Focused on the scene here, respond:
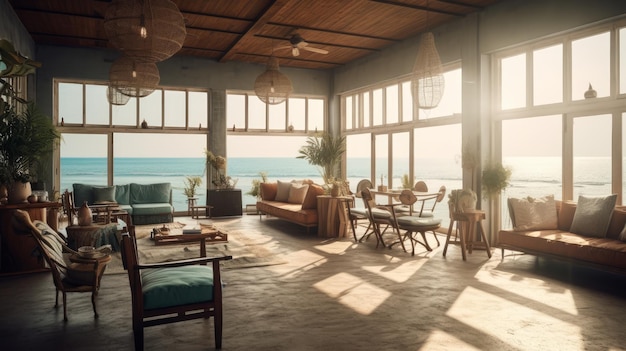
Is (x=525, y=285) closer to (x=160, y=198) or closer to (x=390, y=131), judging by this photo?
(x=390, y=131)

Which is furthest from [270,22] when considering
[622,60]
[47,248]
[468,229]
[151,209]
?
[47,248]

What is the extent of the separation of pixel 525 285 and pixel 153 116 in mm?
9975

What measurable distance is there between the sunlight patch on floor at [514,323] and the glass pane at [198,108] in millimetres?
9348

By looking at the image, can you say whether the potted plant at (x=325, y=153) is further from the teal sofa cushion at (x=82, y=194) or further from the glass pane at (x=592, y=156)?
the glass pane at (x=592, y=156)

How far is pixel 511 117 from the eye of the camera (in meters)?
7.58

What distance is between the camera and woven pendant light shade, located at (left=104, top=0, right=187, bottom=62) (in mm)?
4484

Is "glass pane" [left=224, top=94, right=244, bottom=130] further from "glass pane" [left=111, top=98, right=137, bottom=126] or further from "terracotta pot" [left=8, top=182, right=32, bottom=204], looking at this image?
"terracotta pot" [left=8, top=182, right=32, bottom=204]

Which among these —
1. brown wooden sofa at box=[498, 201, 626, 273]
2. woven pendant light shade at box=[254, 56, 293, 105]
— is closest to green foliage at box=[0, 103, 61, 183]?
woven pendant light shade at box=[254, 56, 293, 105]

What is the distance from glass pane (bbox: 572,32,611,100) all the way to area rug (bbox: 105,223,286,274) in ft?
16.6

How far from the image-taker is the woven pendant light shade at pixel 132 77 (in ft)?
24.1

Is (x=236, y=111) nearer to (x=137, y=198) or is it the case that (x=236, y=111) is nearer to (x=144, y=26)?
(x=137, y=198)

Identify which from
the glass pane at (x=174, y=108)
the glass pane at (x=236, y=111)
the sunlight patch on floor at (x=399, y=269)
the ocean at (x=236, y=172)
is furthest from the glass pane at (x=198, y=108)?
the sunlight patch on floor at (x=399, y=269)

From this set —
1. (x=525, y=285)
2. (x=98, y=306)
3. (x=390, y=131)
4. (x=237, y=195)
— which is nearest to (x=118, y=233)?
(x=98, y=306)

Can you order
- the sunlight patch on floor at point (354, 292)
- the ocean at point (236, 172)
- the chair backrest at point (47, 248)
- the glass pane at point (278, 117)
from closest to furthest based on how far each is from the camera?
the chair backrest at point (47, 248), the sunlight patch on floor at point (354, 292), the glass pane at point (278, 117), the ocean at point (236, 172)
